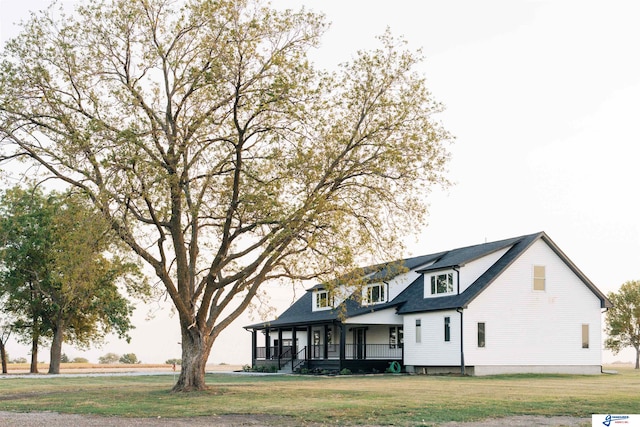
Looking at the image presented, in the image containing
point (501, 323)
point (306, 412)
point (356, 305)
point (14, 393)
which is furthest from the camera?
point (356, 305)

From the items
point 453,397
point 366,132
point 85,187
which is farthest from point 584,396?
point 85,187

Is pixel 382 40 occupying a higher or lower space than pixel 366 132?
higher

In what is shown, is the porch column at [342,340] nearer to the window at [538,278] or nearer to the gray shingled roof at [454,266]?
the gray shingled roof at [454,266]

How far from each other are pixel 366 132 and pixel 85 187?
34.2 ft

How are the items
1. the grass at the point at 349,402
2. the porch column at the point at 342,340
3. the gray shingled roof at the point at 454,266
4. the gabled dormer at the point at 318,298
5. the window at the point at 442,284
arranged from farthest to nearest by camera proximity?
the gabled dormer at the point at 318,298, the porch column at the point at 342,340, the window at the point at 442,284, the gray shingled roof at the point at 454,266, the grass at the point at 349,402

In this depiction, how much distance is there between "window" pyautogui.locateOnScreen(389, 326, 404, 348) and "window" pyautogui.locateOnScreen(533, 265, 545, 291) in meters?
9.27

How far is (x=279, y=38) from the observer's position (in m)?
27.4

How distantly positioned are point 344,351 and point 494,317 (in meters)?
9.16

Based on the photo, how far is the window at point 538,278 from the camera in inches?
1690

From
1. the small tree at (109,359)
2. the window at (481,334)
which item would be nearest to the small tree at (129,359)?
the small tree at (109,359)

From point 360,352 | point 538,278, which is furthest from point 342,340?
point 538,278

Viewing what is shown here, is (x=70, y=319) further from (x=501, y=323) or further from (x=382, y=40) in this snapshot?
(x=382, y=40)

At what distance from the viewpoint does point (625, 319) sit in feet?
232

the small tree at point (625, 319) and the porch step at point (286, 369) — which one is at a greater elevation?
the small tree at point (625, 319)
